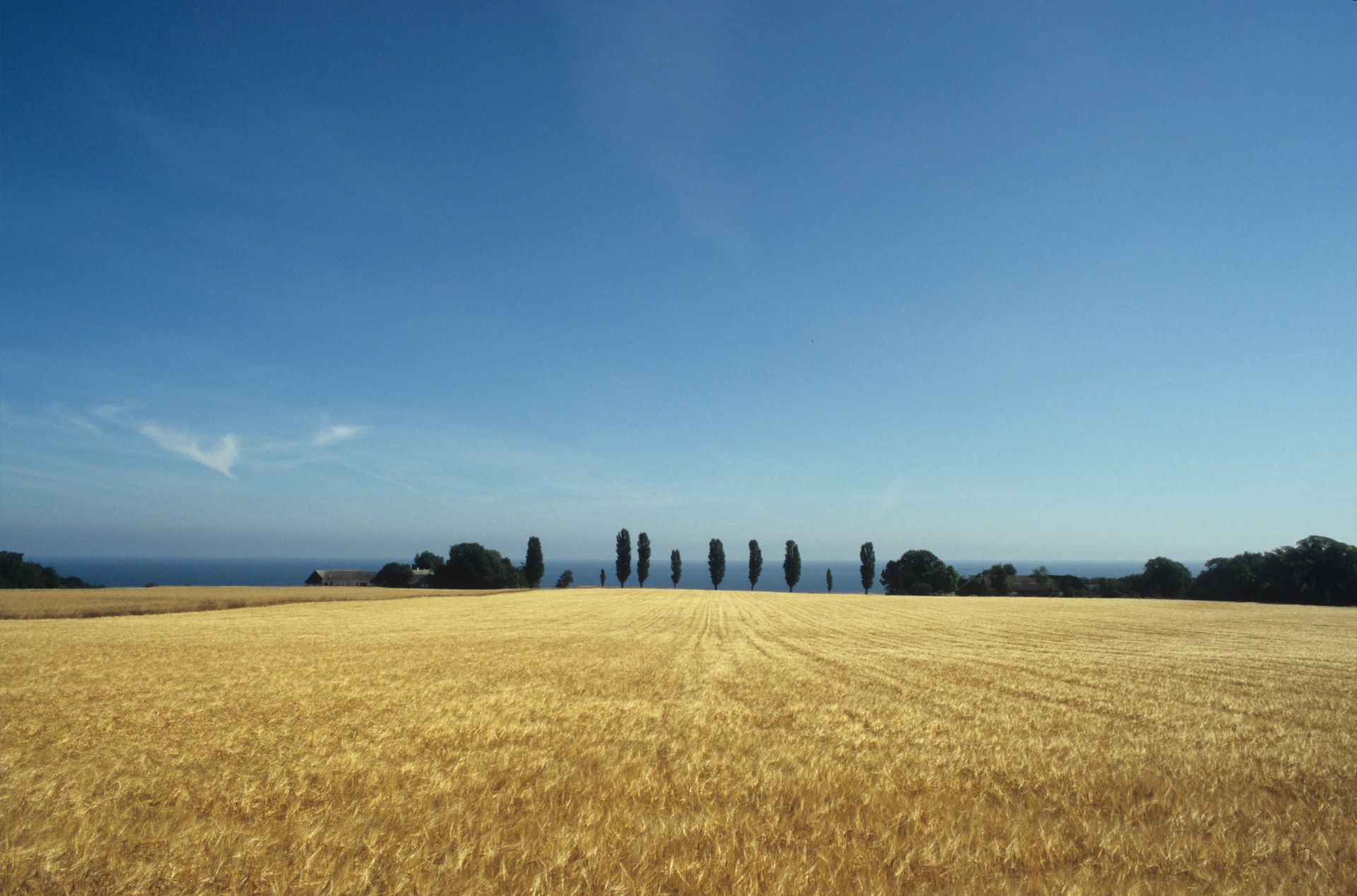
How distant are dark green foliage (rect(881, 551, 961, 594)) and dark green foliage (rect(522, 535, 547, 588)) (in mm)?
66044

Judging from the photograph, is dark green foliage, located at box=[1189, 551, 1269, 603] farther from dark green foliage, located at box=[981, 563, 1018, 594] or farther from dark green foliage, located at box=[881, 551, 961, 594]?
dark green foliage, located at box=[881, 551, 961, 594]

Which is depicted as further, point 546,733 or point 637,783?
point 546,733

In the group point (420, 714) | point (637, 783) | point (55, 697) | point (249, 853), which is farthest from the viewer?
point (55, 697)

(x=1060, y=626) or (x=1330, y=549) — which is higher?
(x=1330, y=549)

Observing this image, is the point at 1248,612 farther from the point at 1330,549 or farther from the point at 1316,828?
the point at 1316,828

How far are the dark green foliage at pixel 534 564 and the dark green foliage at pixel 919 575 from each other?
66.0 m

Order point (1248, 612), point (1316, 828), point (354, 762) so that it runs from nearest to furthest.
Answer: point (1316, 828) < point (354, 762) < point (1248, 612)

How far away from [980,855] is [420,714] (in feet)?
26.3

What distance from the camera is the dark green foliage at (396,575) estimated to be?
11050 cm

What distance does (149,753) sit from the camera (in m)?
7.47

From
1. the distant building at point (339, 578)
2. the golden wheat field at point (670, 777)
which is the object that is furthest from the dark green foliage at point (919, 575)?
the distant building at point (339, 578)

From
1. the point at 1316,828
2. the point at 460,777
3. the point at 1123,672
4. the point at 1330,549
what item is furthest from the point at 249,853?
the point at 1330,549

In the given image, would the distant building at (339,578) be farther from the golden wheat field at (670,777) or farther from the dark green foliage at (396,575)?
the golden wheat field at (670,777)

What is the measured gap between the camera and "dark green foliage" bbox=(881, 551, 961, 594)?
10988 cm
